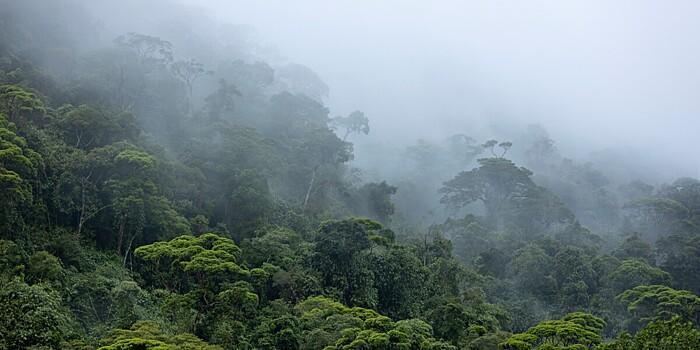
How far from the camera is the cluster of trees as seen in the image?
21656mm

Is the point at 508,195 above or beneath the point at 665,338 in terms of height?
above

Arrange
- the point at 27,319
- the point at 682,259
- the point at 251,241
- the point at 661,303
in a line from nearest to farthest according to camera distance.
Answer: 1. the point at 27,319
2. the point at 661,303
3. the point at 251,241
4. the point at 682,259

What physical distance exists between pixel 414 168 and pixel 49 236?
48394mm

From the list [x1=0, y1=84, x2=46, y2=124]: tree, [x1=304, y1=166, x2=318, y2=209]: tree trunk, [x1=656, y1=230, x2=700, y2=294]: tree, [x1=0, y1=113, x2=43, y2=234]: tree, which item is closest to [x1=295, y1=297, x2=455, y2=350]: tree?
[x1=0, y1=113, x2=43, y2=234]: tree

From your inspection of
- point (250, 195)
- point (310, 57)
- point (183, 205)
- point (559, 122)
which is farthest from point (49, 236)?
point (559, 122)

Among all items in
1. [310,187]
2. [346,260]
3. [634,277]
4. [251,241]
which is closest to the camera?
[346,260]

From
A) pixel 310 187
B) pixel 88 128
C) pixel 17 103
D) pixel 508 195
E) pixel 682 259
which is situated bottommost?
pixel 17 103

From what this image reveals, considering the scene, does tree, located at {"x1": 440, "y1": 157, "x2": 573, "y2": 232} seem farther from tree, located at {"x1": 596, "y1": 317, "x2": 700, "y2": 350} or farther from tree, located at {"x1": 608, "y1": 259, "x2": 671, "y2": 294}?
tree, located at {"x1": 596, "y1": 317, "x2": 700, "y2": 350}

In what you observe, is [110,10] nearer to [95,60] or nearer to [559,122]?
[95,60]

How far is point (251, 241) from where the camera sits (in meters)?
33.3

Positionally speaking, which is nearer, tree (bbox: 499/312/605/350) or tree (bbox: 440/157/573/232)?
tree (bbox: 499/312/605/350)

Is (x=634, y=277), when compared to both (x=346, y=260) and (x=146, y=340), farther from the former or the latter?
(x=146, y=340)

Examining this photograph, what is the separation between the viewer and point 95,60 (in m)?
46.8

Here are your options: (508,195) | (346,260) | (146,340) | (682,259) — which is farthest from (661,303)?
(508,195)
